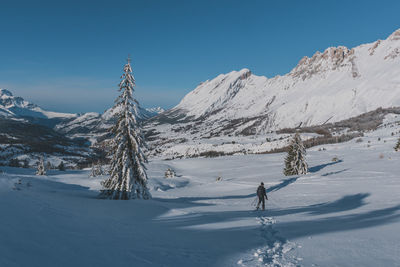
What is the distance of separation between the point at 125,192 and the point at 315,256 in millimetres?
16172

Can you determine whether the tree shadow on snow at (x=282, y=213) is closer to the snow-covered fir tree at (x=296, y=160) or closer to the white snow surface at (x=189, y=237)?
the white snow surface at (x=189, y=237)

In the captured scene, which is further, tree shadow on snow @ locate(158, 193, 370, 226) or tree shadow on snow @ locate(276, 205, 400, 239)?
tree shadow on snow @ locate(158, 193, 370, 226)

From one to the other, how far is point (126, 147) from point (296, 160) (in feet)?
82.1

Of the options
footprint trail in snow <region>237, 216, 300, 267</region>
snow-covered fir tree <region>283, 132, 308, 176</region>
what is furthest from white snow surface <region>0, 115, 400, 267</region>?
snow-covered fir tree <region>283, 132, 308, 176</region>

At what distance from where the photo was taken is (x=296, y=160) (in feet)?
118

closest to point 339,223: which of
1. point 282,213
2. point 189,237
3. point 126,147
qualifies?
point 282,213

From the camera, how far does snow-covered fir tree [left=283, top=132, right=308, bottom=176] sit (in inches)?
1398

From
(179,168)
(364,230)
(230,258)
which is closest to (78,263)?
(230,258)

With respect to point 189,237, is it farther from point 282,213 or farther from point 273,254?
point 282,213

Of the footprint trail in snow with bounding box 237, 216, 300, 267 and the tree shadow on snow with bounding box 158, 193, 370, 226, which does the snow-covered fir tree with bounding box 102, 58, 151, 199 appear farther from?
the footprint trail in snow with bounding box 237, 216, 300, 267

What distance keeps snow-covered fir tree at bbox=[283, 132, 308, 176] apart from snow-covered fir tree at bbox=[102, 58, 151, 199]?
76.2ft

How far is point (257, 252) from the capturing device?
24.5 ft

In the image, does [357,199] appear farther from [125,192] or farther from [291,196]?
[125,192]

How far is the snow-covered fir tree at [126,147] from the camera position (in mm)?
20297
